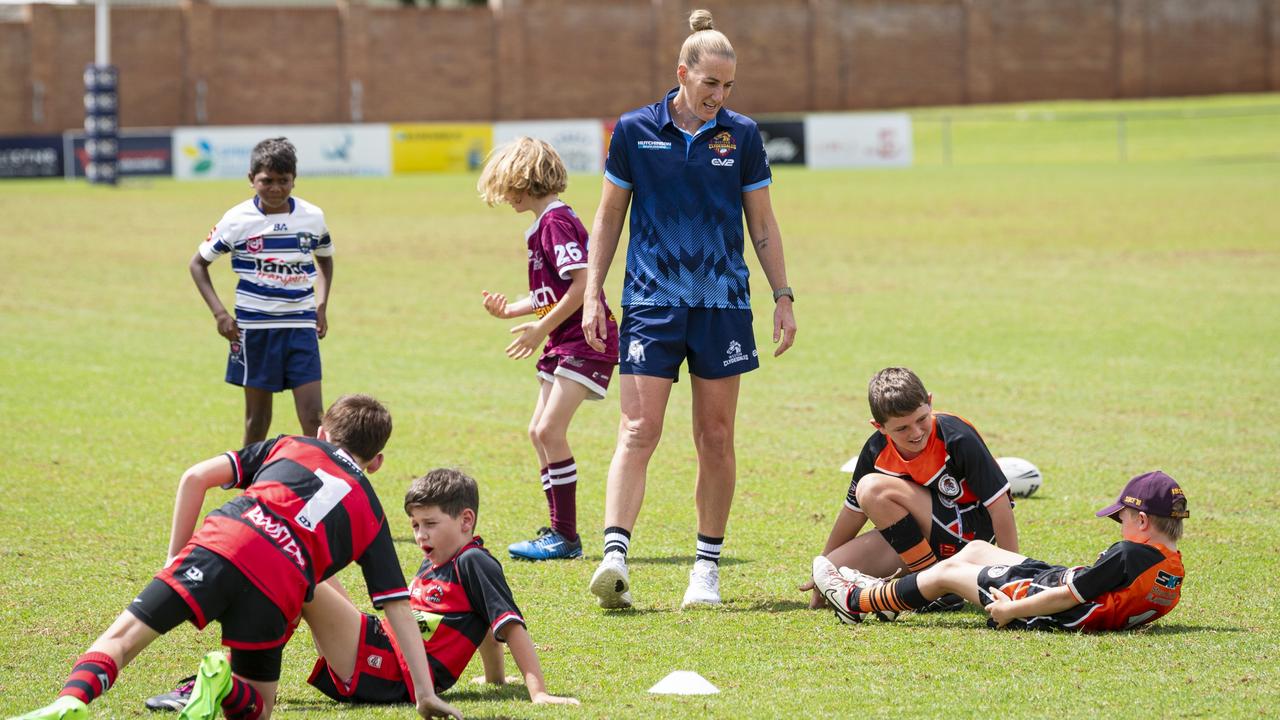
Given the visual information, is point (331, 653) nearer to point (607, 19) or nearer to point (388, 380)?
point (388, 380)

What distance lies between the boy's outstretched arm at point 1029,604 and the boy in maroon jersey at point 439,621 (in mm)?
1807

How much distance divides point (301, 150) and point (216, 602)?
39990 millimetres

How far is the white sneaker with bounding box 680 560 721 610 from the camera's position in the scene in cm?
611

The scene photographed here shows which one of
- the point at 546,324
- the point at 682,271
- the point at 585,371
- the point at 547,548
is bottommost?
the point at 547,548

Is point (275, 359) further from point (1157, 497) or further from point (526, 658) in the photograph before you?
point (1157, 497)

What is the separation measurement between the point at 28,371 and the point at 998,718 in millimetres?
10645

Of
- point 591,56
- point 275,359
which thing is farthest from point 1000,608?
point 591,56

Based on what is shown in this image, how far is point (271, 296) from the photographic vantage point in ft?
25.6

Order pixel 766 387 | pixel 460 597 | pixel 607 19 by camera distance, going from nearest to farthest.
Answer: pixel 460 597
pixel 766 387
pixel 607 19

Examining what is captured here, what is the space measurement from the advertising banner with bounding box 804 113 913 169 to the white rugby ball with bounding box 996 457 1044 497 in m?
37.5

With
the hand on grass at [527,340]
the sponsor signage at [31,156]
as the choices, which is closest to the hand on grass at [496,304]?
the hand on grass at [527,340]

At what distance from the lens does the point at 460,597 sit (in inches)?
197

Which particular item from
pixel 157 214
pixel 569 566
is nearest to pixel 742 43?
pixel 157 214

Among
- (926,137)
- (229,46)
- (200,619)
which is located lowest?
(200,619)
